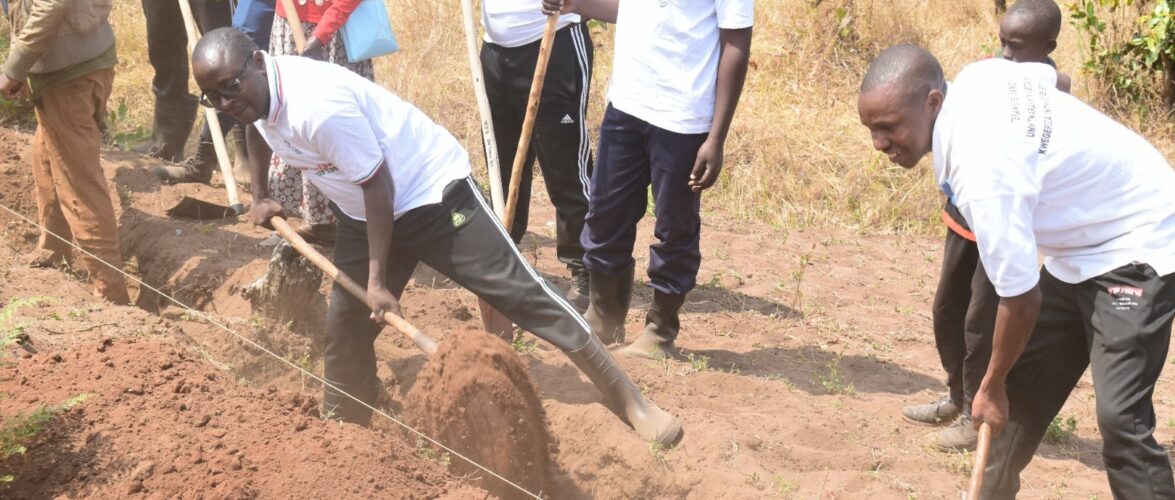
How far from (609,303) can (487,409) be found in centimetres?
143

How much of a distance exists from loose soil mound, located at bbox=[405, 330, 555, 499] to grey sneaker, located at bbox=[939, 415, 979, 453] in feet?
5.40

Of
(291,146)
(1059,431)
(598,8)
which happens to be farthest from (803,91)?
(291,146)

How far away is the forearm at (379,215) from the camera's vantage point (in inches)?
152

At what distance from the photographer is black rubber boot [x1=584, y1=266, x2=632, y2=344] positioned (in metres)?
5.30

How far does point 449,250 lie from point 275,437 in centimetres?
88

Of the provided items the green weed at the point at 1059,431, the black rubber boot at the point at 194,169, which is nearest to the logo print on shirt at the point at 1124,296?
the green weed at the point at 1059,431

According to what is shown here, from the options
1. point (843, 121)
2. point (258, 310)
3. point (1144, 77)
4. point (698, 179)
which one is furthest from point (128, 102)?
point (1144, 77)

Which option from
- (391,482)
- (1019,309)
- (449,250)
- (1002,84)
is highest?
(1002,84)

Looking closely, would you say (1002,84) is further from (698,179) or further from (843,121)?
(843,121)

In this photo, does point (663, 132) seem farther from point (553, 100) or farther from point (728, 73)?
point (553, 100)

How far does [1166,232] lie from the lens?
3.21 m

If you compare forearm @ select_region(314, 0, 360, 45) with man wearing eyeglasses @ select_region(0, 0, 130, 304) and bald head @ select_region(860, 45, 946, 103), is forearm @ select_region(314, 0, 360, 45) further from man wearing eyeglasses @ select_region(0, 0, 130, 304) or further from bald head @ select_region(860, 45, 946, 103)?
bald head @ select_region(860, 45, 946, 103)

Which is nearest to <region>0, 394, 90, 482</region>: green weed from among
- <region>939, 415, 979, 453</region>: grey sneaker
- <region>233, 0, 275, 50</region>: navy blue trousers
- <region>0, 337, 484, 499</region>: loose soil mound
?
<region>0, 337, 484, 499</region>: loose soil mound

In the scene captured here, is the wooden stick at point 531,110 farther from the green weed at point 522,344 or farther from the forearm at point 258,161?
the forearm at point 258,161
